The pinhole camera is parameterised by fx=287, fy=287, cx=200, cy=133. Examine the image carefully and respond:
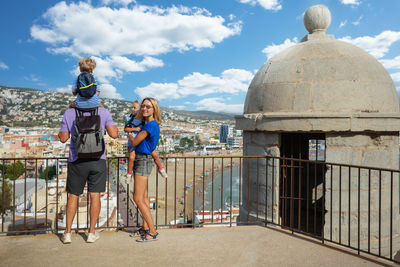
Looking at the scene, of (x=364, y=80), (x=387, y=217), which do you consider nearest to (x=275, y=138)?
(x=364, y=80)

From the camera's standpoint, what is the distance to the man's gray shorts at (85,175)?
344 cm

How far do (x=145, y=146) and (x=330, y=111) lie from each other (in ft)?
11.2

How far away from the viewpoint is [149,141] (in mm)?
3635

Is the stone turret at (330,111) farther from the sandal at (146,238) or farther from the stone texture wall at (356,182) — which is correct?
the sandal at (146,238)

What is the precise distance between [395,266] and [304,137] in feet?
16.5

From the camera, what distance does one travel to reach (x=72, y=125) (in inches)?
132

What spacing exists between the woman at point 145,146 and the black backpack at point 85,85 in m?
0.63

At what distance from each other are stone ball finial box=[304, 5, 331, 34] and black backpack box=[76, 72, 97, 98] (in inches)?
202

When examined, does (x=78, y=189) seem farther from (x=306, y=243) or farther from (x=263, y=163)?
(x=263, y=163)

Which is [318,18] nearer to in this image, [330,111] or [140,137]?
[330,111]

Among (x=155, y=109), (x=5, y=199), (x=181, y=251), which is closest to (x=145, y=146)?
(x=155, y=109)

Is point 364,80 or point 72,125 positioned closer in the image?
point 72,125

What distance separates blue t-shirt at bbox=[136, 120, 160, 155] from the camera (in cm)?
359

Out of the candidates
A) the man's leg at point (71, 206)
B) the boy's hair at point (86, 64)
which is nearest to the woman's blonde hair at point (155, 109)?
the boy's hair at point (86, 64)
